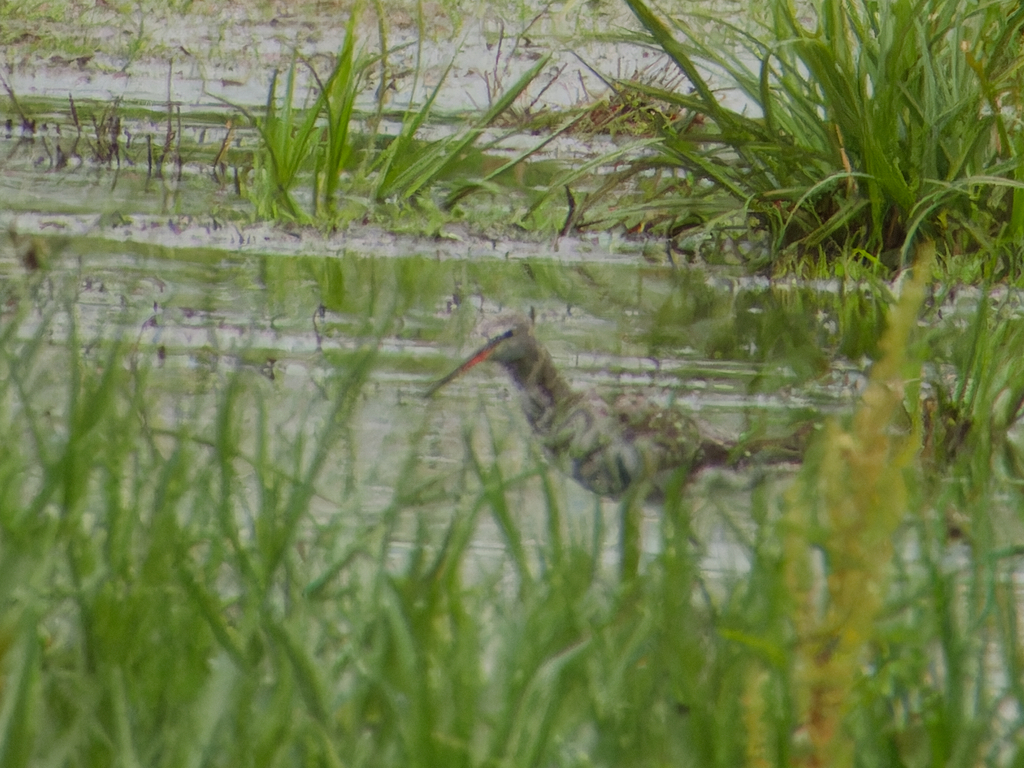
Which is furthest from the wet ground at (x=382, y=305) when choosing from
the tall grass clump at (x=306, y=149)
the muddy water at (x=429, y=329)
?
the tall grass clump at (x=306, y=149)

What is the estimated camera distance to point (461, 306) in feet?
12.1

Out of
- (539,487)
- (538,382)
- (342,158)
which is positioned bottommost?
(539,487)

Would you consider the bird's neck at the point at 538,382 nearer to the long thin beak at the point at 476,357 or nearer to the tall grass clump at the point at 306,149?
the long thin beak at the point at 476,357

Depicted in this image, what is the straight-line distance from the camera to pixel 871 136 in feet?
12.8

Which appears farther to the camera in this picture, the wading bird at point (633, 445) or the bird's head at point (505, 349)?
the bird's head at point (505, 349)

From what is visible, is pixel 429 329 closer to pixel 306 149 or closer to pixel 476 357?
pixel 476 357

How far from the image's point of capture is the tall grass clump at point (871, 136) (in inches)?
153

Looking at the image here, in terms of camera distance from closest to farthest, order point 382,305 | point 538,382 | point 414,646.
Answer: point 414,646
point 538,382
point 382,305

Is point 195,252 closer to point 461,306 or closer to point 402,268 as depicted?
point 402,268

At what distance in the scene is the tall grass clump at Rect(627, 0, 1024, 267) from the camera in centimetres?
389

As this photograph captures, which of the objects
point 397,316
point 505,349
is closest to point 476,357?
point 505,349

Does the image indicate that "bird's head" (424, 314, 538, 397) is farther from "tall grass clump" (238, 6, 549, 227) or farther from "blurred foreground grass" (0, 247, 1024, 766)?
"tall grass clump" (238, 6, 549, 227)

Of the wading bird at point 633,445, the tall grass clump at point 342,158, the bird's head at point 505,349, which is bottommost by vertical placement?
the wading bird at point 633,445

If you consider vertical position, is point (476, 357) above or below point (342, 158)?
below
